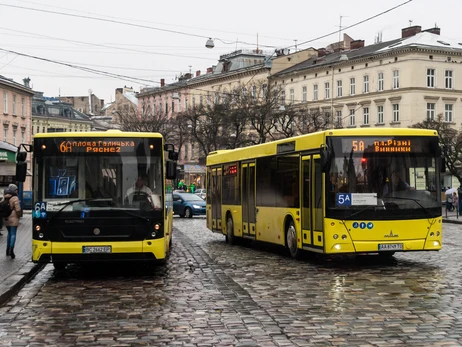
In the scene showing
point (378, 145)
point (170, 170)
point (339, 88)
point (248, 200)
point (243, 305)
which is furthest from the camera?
point (339, 88)

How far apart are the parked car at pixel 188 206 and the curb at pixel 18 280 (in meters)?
28.1

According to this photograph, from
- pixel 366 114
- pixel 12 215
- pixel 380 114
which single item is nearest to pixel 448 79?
pixel 380 114

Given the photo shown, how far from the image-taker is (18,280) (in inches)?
527

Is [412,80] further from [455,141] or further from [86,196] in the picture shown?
[86,196]

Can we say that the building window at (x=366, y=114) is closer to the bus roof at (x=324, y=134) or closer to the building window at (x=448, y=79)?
the building window at (x=448, y=79)

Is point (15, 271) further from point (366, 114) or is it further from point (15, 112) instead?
point (15, 112)

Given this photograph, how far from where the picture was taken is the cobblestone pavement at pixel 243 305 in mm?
8672

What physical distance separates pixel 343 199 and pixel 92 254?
4899mm

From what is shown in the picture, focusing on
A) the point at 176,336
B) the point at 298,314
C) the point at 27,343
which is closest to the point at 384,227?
the point at 298,314

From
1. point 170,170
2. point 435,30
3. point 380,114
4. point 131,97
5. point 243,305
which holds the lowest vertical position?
point 243,305

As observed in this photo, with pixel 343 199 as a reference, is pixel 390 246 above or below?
below

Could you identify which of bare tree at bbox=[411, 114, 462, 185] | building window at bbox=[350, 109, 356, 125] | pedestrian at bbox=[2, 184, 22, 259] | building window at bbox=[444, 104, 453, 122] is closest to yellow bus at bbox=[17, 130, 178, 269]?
pedestrian at bbox=[2, 184, 22, 259]

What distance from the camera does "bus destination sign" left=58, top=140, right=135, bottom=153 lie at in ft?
47.7

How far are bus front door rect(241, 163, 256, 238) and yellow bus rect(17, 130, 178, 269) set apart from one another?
6.59 meters
